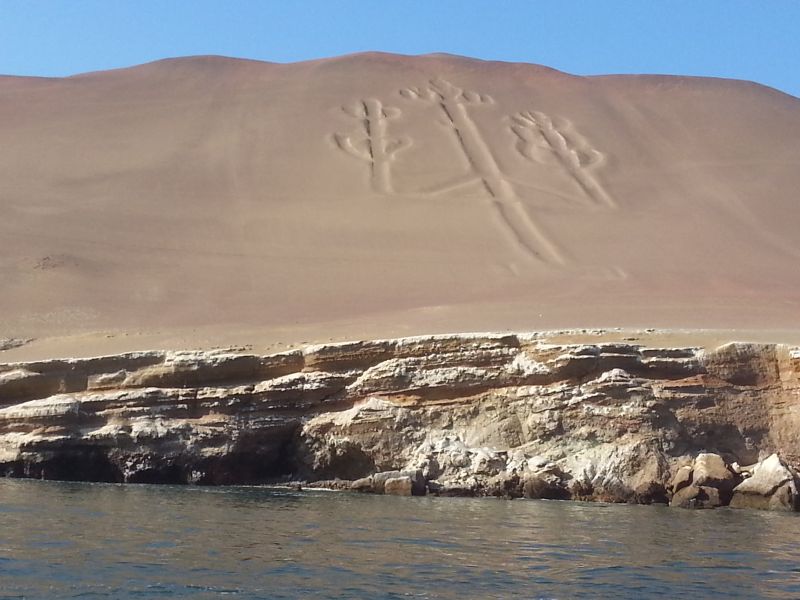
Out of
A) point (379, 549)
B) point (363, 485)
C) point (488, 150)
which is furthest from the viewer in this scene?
point (488, 150)

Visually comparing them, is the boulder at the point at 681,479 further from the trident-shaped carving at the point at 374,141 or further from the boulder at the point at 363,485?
the trident-shaped carving at the point at 374,141

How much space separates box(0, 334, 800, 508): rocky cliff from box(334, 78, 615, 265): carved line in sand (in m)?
16.3

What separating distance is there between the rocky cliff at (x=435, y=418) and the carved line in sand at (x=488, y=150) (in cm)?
1630

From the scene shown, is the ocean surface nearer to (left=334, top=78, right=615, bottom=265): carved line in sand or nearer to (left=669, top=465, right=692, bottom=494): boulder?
(left=669, top=465, right=692, bottom=494): boulder

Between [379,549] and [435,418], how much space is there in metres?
6.54

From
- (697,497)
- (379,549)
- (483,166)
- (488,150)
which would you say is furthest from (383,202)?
(379,549)

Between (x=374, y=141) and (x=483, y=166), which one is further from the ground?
(x=374, y=141)

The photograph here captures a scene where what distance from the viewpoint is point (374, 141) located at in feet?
148

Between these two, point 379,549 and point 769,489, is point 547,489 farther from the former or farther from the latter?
point 379,549

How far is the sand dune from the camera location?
2891cm

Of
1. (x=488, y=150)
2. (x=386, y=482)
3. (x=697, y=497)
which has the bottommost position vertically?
(x=697, y=497)

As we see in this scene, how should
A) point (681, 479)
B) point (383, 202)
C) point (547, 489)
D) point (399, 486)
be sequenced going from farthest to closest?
point (383, 202) < point (399, 486) < point (547, 489) < point (681, 479)

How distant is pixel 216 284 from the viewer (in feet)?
105

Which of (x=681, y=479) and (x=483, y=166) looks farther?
(x=483, y=166)
